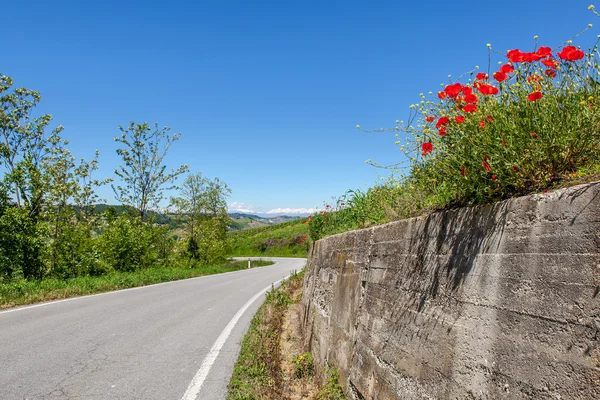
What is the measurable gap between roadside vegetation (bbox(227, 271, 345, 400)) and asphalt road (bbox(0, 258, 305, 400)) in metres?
0.26

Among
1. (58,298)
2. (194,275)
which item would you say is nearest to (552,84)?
(58,298)

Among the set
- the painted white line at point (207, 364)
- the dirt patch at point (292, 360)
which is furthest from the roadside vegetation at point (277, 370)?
the painted white line at point (207, 364)

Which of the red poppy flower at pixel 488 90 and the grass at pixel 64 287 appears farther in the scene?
the grass at pixel 64 287

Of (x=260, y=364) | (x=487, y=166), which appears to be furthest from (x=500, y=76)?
(x=260, y=364)

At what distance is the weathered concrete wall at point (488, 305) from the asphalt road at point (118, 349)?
262cm

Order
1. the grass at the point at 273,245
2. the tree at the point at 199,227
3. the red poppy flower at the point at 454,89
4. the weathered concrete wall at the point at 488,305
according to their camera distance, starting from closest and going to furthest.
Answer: the weathered concrete wall at the point at 488,305 < the red poppy flower at the point at 454,89 < the tree at the point at 199,227 < the grass at the point at 273,245

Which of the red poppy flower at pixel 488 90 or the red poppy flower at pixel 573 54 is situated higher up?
the red poppy flower at pixel 573 54

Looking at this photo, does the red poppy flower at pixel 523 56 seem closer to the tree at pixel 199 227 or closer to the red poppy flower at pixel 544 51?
the red poppy flower at pixel 544 51

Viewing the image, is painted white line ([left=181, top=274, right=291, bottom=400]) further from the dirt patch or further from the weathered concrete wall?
the weathered concrete wall

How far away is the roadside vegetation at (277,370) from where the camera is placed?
4.53 metres

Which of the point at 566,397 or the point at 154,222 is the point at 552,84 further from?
the point at 154,222

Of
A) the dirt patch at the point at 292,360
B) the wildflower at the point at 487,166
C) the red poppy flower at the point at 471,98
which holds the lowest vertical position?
the dirt patch at the point at 292,360

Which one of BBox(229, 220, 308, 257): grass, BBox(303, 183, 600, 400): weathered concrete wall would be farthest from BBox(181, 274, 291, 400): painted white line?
BBox(229, 220, 308, 257): grass

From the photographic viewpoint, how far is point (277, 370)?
18.4 ft
